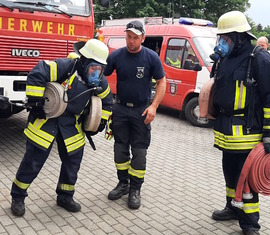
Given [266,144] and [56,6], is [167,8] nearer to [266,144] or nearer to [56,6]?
[56,6]

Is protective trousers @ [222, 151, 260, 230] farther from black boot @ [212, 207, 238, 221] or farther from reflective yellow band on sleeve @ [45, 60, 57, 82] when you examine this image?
reflective yellow band on sleeve @ [45, 60, 57, 82]

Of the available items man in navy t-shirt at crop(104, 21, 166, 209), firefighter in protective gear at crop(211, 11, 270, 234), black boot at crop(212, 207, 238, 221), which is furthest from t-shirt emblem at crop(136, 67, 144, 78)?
black boot at crop(212, 207, 238, 221)

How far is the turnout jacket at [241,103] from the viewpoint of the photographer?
349 cm

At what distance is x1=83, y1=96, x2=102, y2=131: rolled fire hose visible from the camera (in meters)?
3.79

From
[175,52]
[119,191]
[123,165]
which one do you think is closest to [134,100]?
[123,165]

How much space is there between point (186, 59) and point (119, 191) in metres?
5.34

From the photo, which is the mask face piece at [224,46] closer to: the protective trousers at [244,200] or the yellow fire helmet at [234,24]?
the yellow fire helmet at [234,24]

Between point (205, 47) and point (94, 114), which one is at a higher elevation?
point (205, 47)

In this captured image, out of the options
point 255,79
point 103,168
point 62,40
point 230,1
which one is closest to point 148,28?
point 62,40

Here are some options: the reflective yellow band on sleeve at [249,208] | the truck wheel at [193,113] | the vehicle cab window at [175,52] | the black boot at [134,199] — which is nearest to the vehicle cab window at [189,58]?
the vehicle cab window at [175,52]

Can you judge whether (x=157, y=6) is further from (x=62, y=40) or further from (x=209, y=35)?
(x=62, y=40)

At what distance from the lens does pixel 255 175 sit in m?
3.54

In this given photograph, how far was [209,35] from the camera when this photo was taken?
9312 millimetres

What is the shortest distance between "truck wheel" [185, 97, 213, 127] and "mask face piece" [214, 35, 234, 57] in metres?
5.40
